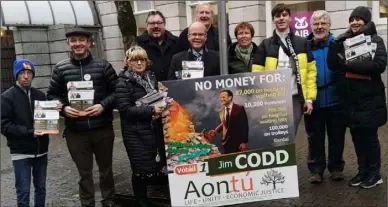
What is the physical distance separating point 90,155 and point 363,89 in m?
3.06

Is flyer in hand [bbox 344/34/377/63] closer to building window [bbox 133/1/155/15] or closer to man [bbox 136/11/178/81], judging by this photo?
man [bbox 136/11/178/81]

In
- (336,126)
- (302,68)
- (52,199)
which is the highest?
(302,68)

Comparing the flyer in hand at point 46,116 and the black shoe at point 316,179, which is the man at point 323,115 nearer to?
the black shoe at point 316,179

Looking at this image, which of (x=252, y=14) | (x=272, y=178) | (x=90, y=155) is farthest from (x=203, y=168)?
(x=252, y=14)

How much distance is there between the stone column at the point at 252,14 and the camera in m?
11.3

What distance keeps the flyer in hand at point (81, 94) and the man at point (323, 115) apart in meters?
2.56

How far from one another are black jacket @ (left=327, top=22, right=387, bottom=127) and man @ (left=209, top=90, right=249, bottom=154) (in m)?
1.51

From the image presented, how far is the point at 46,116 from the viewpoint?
4074mm

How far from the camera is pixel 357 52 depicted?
14.6 feet

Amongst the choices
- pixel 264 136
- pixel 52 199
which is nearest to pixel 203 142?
pixel 264 136

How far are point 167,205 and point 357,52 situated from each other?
2675 mm

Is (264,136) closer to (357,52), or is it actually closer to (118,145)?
(357,52)

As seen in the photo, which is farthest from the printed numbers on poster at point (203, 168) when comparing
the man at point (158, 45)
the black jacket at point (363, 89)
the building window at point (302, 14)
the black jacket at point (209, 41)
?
the building window at point (302, 14)

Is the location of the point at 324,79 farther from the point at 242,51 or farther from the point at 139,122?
the point at 139,122
